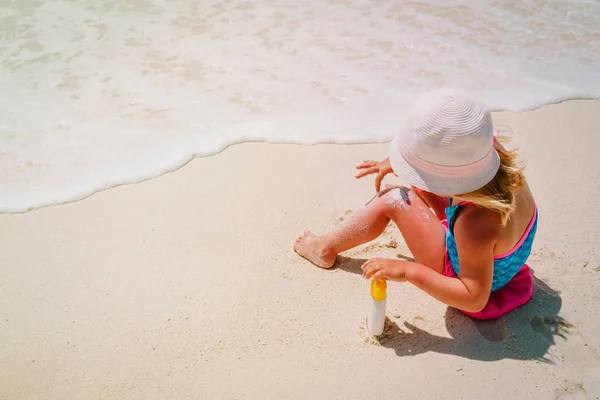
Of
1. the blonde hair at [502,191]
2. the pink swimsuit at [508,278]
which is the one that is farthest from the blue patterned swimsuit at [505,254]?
the blonde hair at [502,191]

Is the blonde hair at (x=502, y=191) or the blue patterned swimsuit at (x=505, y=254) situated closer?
the blonde hair at (x=502, y=191)

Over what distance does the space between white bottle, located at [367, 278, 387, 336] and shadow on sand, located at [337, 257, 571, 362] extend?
68 millimetres

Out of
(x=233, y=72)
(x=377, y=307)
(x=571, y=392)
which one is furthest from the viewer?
(x=233, y=72)

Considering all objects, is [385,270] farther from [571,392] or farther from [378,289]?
[571,392]

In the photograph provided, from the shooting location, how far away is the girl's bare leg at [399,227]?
2285 millimetres

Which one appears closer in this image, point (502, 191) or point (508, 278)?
point (502, 191)

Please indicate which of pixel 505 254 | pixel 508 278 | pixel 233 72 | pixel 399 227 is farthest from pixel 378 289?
pixel 233 72

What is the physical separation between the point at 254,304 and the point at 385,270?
69 centimetres

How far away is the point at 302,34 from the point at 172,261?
2.85 m

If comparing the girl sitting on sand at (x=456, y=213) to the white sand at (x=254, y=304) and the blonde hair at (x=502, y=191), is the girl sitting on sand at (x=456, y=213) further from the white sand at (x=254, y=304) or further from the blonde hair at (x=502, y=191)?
the white sand at (x=254, y=304)

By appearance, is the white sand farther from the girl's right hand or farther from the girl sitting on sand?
the girl's right hand

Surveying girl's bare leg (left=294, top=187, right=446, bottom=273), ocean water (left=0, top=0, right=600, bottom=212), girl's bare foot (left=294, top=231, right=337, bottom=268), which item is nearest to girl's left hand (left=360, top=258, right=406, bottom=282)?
girl's bare leg (left=294, top=187, right=446, bottom=273)

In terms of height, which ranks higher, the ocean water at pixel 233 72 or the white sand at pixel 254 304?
the ocean water at pixel 233 72

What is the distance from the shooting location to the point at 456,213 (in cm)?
207
